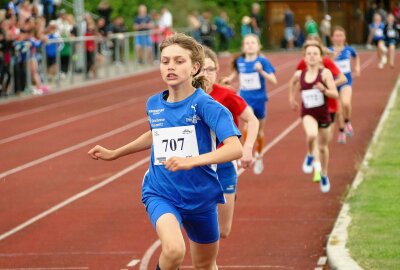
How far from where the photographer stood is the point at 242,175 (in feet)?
50.8

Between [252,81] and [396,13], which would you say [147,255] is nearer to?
[252,81]

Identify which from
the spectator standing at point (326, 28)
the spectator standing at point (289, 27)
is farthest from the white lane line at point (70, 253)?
the spectator standing at point (289, 27)

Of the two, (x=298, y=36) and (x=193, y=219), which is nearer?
(x=193, y=219)

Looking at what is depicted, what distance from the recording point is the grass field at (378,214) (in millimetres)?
9234

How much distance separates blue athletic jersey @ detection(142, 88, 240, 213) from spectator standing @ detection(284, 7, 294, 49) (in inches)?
Answer: 1695

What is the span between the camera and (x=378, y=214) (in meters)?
11.3

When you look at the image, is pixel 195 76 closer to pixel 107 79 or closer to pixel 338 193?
pixel 338 193

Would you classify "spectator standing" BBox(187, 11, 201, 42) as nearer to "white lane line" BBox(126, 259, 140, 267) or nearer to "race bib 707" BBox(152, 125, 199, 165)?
"white lane line" BBox(126, 259, 140, 267)

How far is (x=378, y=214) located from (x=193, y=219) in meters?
4.57

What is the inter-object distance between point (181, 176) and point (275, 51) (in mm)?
43886

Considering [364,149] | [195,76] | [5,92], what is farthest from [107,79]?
[195,76]

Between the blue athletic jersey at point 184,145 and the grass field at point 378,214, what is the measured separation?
220cm

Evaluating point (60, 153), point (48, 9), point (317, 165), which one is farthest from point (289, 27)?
point (317, 165)

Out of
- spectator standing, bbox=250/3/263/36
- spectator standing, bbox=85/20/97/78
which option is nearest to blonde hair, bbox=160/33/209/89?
spectator standing, bbox=85/20/97/78
